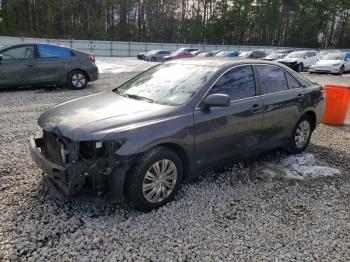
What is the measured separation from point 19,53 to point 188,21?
4722cm

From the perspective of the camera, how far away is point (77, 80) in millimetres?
10391

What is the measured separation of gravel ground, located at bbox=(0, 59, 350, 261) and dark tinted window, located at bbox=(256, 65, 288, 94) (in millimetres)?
1142

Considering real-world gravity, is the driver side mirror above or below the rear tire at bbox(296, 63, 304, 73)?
above

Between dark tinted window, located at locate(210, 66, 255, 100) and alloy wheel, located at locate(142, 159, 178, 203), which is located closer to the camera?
alloy wheel, located at locate(142, 159, 178, 203)

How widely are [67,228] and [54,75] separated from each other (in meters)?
7.73

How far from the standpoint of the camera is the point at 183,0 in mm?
54625

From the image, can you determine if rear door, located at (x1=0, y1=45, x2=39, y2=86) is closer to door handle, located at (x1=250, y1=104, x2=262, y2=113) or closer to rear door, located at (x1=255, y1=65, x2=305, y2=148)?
rear door, located at (x1=255, y1=65, x2=305, y2=148)

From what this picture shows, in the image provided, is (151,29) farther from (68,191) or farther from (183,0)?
(68,191)

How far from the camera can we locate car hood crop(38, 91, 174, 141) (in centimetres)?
303

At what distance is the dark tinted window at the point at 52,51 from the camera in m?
9.59

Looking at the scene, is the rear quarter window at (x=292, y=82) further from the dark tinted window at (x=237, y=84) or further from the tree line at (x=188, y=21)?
the tree line at (x=188, y=21)

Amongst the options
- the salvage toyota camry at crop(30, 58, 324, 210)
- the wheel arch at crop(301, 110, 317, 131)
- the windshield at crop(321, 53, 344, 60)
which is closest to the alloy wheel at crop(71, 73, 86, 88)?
the salvage toyota camry at crop(30, 58, 324, 210)

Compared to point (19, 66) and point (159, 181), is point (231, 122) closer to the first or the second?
point (159, 181)

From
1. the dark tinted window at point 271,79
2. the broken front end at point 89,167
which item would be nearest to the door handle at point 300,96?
the dark tinted window at point 271,79
